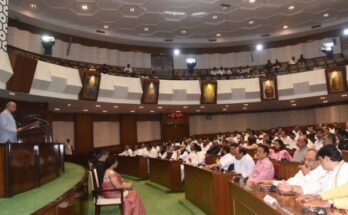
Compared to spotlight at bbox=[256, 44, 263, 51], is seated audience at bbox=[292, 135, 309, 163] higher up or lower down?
lower down

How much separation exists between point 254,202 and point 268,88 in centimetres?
1573

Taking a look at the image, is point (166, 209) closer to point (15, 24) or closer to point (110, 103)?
point (110, 103)

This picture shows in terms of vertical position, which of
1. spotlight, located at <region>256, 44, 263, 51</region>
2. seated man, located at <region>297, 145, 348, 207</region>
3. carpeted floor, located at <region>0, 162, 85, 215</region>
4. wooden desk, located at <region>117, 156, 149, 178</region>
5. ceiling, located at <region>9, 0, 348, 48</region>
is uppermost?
ceiling, located at <region>9, 0, 348, 48</region>

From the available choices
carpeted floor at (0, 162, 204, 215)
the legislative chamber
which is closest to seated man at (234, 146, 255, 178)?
the legislative chamber

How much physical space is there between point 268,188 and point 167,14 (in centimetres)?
1429

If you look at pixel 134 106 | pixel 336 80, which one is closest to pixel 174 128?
pixel 134 106

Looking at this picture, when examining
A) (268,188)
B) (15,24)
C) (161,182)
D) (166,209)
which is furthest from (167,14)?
(268,188)

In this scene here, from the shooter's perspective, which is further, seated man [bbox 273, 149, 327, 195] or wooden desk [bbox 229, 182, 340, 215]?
seated man [bbox 273, 149, 327, 195]

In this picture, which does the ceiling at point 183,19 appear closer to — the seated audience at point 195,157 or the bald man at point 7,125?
the seated audience at point 195,157

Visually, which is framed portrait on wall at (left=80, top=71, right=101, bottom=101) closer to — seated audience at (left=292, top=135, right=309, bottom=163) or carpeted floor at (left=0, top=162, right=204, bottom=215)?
carpeted floor at (left=0, top=162, right=204, bottom=215)

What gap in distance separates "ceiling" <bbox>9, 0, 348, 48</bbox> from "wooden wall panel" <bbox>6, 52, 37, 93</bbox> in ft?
13.5

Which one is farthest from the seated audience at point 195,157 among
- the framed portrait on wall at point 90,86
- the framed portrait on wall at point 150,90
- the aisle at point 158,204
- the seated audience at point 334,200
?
the framed portrait on wall at point 150,90

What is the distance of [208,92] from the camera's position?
1861 centimetres

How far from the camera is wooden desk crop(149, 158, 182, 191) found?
8.92 metres
